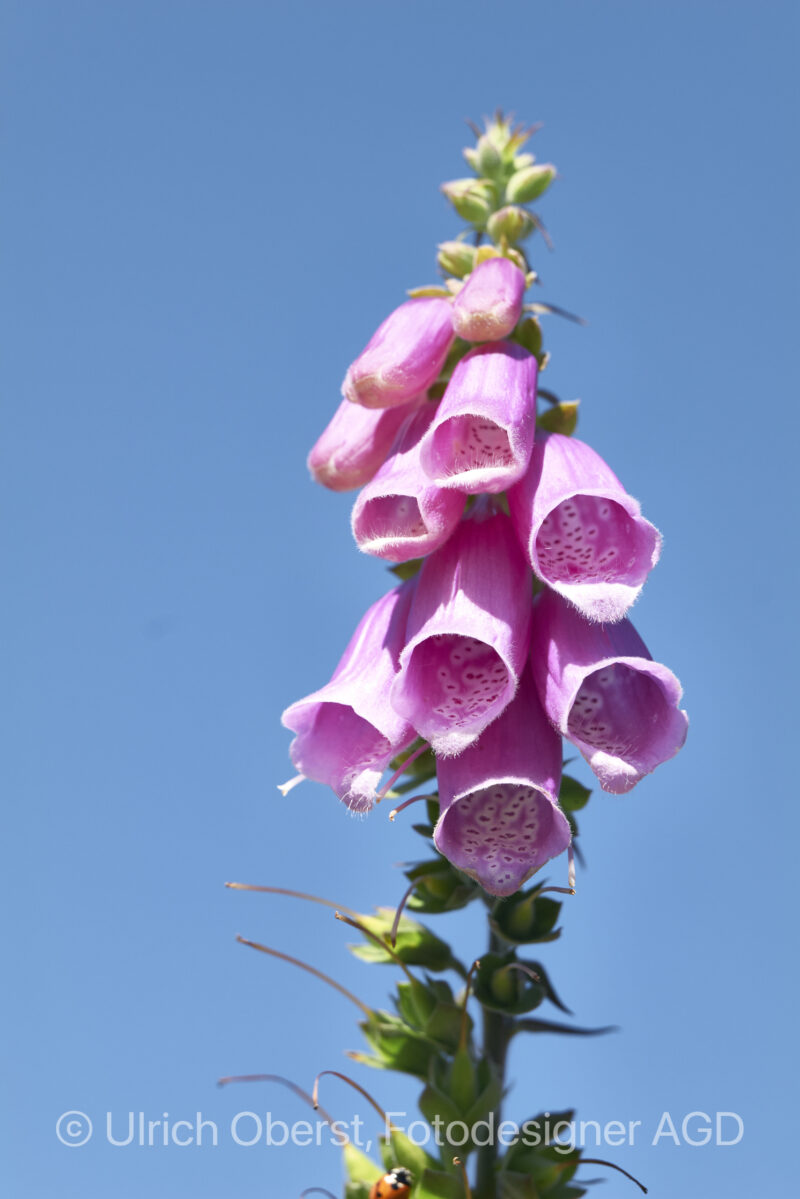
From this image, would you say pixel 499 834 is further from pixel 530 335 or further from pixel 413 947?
pixel 530 335

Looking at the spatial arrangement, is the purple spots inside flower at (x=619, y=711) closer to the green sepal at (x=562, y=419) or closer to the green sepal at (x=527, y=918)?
the green sepal at (x=527, y=918)

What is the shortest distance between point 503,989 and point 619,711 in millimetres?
536

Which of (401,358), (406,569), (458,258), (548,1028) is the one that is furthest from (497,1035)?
(458,258)

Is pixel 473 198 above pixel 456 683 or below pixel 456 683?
above

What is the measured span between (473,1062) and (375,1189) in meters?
0.27

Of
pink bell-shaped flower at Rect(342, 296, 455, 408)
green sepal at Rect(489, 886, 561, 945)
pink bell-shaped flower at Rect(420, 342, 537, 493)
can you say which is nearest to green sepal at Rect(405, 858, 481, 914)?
green sepal at Rect(489, 886, 561, 945)

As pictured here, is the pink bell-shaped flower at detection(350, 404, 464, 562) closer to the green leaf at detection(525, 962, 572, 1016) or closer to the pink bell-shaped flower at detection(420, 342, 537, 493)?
the pink bell-shaped flower at detection(420, 342, 537, 493)

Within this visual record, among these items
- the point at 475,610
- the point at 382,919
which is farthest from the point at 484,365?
the point at 382,919

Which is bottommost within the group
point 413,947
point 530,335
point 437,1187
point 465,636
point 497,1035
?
point 437,1187

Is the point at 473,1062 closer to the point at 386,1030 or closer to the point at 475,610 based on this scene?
the point at 386,1030

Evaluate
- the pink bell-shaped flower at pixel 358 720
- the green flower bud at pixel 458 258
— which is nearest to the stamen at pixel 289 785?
the pink bell-shaped flower at pixel 358 720

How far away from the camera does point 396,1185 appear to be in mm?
1838

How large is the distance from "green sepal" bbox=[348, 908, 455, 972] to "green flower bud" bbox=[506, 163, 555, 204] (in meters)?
1.60

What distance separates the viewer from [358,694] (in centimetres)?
193
